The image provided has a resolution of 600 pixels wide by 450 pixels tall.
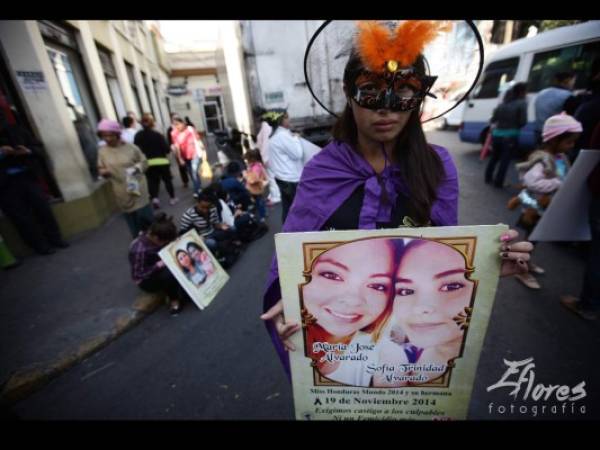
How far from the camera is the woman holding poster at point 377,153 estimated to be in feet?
3.24

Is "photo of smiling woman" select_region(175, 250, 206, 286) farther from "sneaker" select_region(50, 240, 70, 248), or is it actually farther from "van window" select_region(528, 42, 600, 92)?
"van window" select_region(528, 42, 600, 92)

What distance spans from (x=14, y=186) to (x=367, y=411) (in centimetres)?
538

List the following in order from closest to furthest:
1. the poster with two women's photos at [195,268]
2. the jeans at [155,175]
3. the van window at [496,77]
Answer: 1. the poster with two women's photos at [195,268]
2. the jeans at [155,175]
3. the van window at [496,77]

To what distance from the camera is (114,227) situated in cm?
551

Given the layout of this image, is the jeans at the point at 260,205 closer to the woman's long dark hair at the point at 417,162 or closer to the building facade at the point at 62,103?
the building facade at the point at 62,103

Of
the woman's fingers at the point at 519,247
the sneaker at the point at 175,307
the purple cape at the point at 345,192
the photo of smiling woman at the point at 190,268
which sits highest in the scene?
the purple cape at the point at 345,192

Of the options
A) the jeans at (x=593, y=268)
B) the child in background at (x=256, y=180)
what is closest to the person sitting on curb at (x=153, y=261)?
the child in background at (x=256, y=180)

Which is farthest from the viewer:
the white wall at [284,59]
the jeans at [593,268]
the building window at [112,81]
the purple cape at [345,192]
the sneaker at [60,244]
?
the building window at [112,81]

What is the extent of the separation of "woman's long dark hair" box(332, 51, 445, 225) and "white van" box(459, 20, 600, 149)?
133 inches

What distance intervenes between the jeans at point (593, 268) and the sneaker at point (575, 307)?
1.9 inches

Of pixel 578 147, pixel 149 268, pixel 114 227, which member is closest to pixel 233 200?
pixel 149 268

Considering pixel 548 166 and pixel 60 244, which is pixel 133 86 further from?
pixel 548 166

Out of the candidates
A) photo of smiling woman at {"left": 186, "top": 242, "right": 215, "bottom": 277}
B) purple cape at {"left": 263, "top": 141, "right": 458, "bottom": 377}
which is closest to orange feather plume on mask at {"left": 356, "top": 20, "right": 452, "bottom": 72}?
purple cape at {"left": 263, "top": 141, "right": 458, "bottom": 377}

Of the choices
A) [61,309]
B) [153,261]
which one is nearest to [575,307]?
[153,261]
